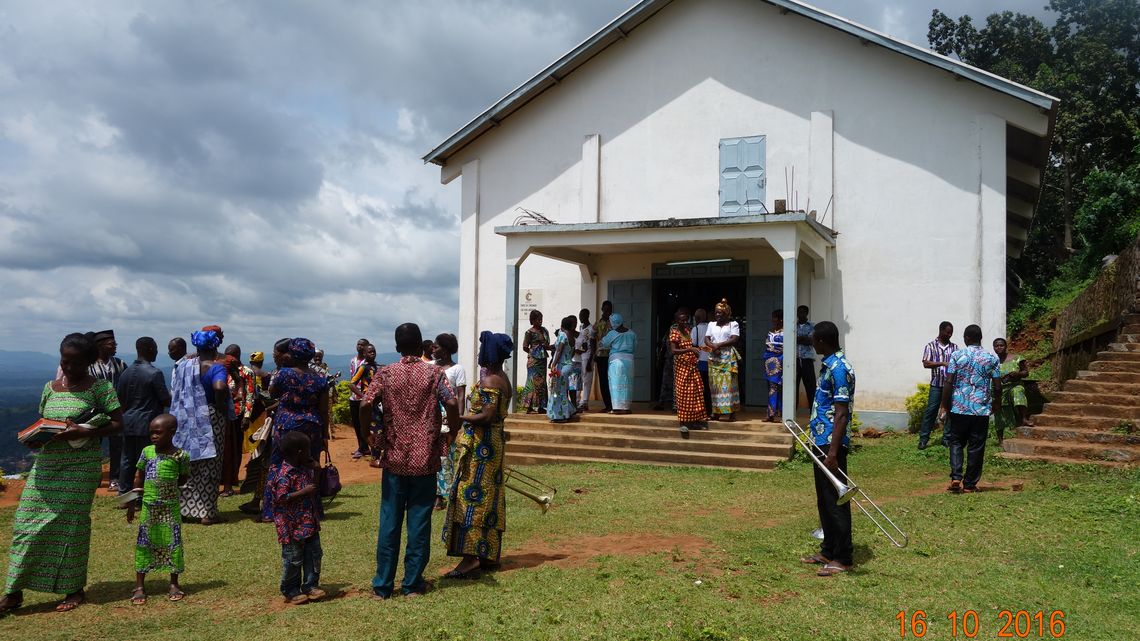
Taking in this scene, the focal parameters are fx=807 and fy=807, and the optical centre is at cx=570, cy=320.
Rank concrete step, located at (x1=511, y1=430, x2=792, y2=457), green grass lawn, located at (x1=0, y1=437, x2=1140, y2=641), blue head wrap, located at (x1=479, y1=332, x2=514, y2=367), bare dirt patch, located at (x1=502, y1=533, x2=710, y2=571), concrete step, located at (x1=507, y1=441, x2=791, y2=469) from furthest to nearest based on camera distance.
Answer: concrete step, located at (x1=511, y1=430, x2=792, y2=457), concrete step, located at (x1=507, y1=441, x2=791, y2=469), bare dirt patch, located at (x1=502, y1=533, x2=710, y2=571), blue head wrap, located at (x1=479, y1=332, x2=514, y2=367), green grass lawn, located at (x1=0, y1=437, x2=1140, y2=641)

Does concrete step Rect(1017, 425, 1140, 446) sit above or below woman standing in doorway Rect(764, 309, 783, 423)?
below

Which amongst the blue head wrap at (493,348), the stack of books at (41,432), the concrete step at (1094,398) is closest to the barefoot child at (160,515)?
the stack of books at (41,432)

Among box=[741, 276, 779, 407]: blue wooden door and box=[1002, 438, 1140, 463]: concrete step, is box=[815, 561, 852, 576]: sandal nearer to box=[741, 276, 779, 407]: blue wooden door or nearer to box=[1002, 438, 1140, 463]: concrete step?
box=[1002, 438, 1140, 463]: concrete step

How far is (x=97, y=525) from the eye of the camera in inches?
297

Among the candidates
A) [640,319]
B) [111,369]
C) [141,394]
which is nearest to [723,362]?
[640,319]

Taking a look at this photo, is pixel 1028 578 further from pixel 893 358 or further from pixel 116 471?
pixel 116 471

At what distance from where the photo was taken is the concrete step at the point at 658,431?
34.4 feet

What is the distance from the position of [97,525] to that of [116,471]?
2062 millimetres

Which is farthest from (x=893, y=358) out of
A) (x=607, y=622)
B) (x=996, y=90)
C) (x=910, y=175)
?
(x=607, y=622)

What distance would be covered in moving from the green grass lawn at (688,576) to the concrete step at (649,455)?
76.9 inches

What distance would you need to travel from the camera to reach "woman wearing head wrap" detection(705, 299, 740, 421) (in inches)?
418

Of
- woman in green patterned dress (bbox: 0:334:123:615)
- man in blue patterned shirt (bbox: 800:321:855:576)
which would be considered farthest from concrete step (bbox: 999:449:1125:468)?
woman in green patterned dress (bbox: 0:334:123:615)

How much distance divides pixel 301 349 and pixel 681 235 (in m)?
6.61

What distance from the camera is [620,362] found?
11555 mm
